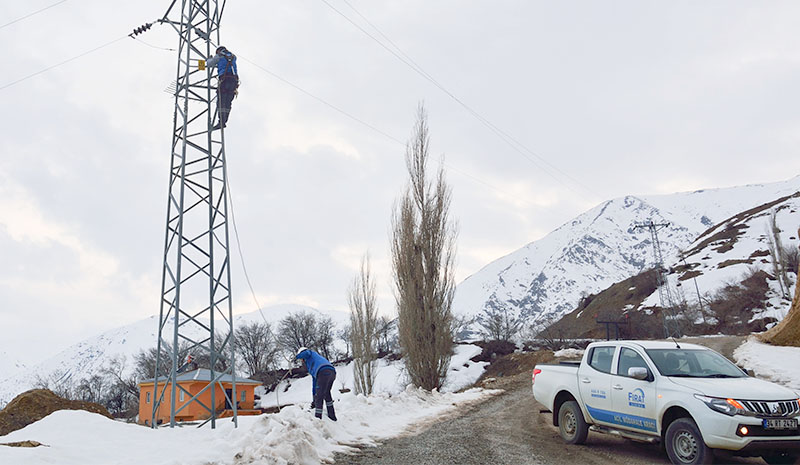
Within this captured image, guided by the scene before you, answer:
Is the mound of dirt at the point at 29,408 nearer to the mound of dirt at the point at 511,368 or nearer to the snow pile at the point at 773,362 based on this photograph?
the mound of dirt at the point at 511,368

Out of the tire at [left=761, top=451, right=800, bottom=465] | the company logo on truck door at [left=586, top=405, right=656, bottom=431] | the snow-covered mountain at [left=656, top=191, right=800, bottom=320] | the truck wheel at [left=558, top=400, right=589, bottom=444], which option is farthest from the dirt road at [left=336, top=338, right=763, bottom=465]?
the snow-covered mountain at [left=656, top=191, right=800, bottom=320]

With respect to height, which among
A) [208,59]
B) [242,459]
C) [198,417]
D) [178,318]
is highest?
[208,59]

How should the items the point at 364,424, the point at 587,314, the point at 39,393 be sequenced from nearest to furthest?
the point at 364,424, the point at 39,393, the point at 587,314

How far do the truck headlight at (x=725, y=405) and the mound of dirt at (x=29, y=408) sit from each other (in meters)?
14.8

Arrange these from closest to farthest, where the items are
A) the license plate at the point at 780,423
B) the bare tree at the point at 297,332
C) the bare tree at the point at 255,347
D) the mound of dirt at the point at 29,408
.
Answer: the license plate at the point at 780,423
the mound of dirt at the point at 29,408
the bare tree at the point at 255,347
the bare tree at the point at 297,332

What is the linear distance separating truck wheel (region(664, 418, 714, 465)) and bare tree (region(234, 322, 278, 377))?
74785mm

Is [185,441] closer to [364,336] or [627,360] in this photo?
[627,360]

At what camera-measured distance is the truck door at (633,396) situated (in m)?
8.13

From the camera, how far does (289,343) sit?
82.9m

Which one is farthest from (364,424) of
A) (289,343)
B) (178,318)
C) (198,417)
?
(289,343)

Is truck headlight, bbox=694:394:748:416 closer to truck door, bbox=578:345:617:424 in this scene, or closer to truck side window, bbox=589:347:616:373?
truck door, bbox=578:345:617:424

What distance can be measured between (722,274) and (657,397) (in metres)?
97.3

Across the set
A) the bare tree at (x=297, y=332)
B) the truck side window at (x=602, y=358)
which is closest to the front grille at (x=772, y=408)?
the truck side window at (x=602, y=358)

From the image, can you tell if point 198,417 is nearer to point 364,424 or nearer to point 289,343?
point 364,424
